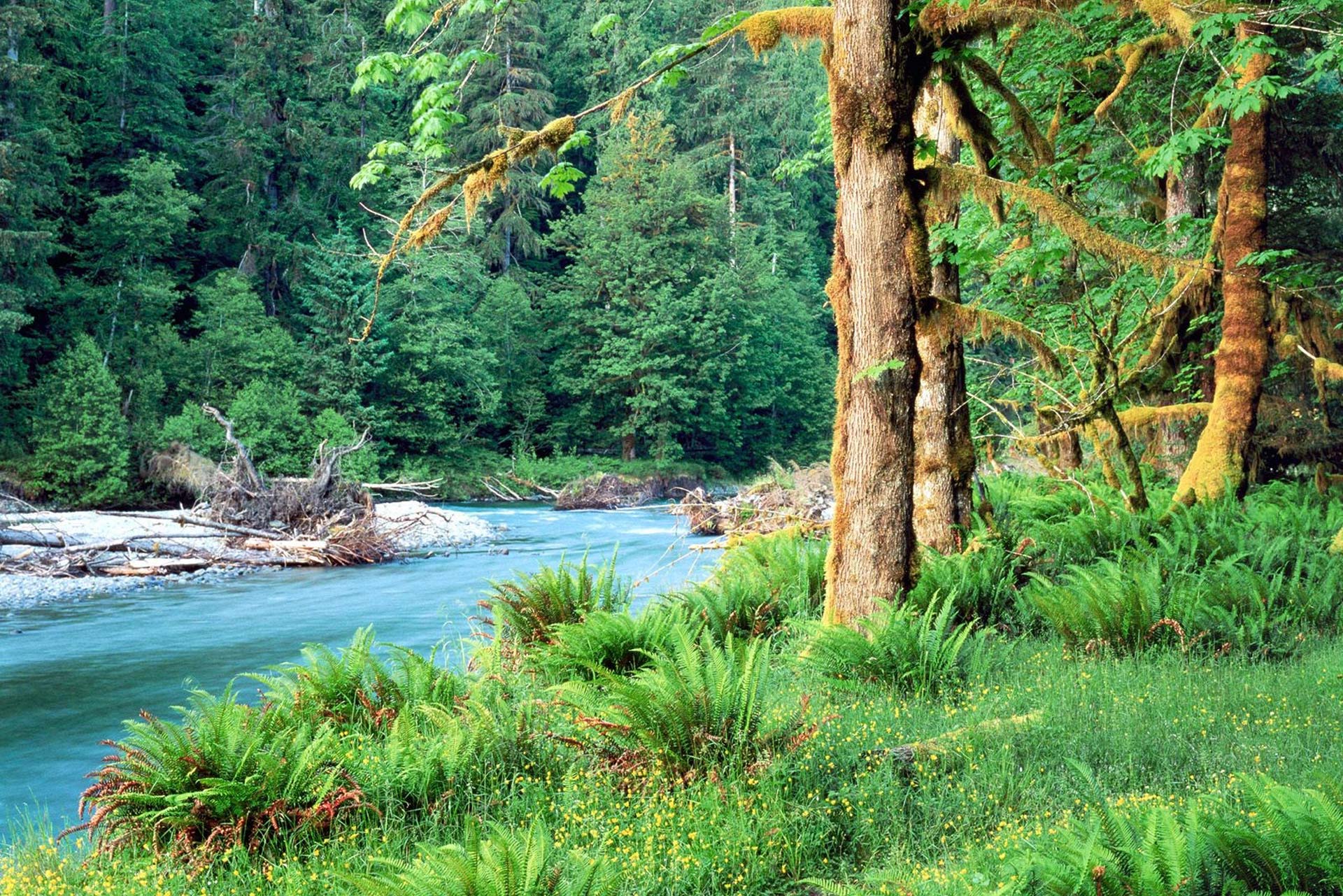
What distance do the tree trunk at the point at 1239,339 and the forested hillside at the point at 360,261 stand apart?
18.2m

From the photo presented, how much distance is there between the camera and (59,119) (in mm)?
28844

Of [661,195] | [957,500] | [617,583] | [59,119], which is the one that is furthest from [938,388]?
[661,195]

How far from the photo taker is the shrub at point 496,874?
3.23 metres

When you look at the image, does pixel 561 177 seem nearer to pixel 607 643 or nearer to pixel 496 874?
pixel 607 643

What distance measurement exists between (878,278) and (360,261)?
34.2 m

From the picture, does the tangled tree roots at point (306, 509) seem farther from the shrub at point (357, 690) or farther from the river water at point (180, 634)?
the shrub at point (357, 690)

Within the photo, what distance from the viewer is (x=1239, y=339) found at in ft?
33.2

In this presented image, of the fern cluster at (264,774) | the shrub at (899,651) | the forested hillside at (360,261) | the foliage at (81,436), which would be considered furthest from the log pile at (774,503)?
the foliage at (81,436)

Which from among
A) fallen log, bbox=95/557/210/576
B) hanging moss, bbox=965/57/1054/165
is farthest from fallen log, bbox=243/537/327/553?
hanging moss, bbox=965/57/1054/165

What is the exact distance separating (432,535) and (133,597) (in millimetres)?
8229

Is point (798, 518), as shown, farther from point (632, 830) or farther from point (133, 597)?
point (133, 597)

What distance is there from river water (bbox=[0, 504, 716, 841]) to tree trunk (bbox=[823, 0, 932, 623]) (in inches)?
101

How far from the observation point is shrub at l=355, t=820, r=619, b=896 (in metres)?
3.23

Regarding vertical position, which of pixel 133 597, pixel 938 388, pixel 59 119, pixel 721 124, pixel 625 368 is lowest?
pixel 133 597
